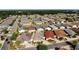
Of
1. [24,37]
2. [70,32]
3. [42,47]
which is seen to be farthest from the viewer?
[70,32]

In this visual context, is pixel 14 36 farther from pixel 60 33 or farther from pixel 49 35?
pixel 60 33

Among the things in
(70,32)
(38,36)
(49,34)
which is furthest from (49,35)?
(70,32)

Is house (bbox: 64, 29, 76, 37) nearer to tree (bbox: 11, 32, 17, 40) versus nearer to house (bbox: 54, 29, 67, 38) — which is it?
house (bbox: 54, 29, 67, 38)

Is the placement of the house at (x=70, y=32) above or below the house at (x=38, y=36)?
above

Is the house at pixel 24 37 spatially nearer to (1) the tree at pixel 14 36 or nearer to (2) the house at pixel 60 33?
(1) the tree at pixel 14 36

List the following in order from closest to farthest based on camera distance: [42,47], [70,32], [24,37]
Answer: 1. [42,47]
2. [24,37]
3. [70,32]

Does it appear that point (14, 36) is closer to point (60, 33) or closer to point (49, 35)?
point (49, 35)

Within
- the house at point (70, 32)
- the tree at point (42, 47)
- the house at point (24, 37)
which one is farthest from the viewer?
the house at point (70, 32)

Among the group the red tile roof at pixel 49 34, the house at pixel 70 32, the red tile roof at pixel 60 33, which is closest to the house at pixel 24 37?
the red tile roof at pixel 49 34

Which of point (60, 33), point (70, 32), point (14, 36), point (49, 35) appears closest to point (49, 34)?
point (49, 35)

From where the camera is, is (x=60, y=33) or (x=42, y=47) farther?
(x=60, y=33)
